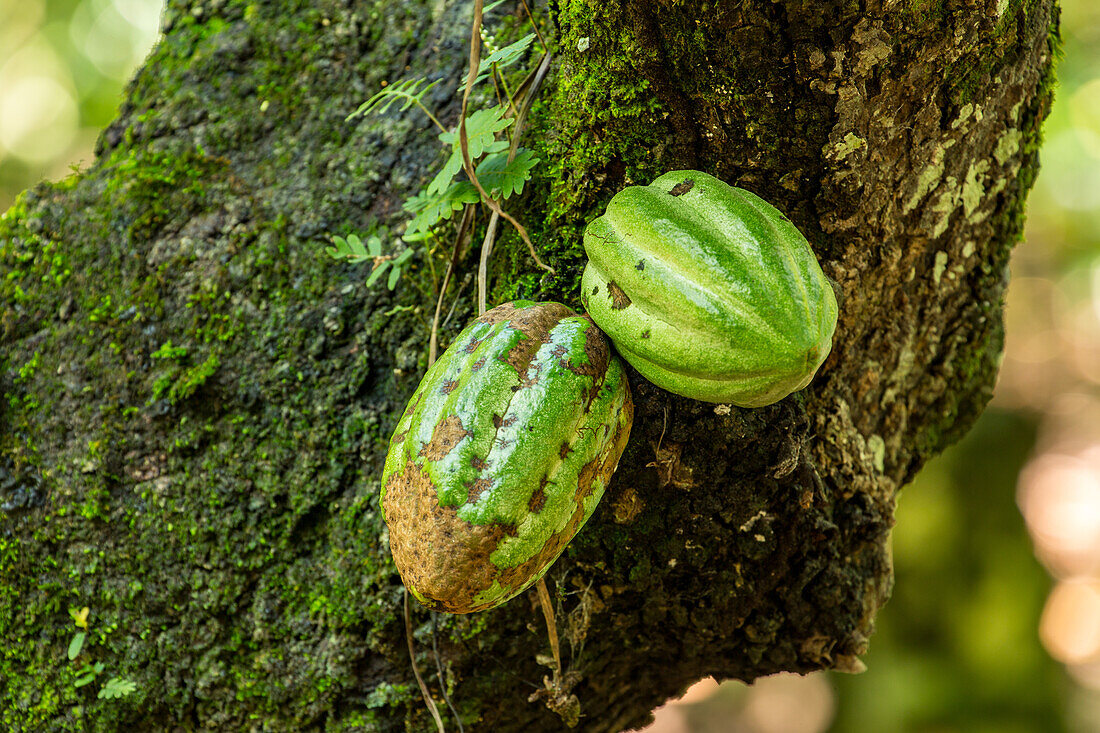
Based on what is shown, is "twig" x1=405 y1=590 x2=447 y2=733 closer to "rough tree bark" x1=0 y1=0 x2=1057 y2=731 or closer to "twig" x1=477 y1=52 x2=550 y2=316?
"rough tree bark" x1=0 y1=0 x2=1057 y2=731

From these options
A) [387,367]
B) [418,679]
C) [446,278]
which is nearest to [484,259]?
[446,278]

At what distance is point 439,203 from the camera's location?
1827 mm

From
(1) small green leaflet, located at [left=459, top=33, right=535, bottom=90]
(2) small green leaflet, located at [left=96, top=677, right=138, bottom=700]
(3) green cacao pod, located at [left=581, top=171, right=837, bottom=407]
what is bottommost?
(2) small green leaflet, located at [left=96, top=677, right=138, bottom=700]

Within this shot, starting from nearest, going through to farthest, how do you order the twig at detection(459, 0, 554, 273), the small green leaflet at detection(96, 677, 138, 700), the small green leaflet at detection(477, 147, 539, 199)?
the twig at detection(459, 0, 554, 273)
the small green leaflet at detection(477, 147, 539, 199)
the small green leaflet at detection(96, 677, 138, 700)

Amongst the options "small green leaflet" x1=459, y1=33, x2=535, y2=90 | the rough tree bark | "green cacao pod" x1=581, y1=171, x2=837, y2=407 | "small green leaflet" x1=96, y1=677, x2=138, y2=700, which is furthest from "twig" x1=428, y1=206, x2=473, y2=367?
"small green leaflet" x1=96, y1=677, x2=138, y2=700

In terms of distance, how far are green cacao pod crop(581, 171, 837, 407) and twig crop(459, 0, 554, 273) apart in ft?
0.83

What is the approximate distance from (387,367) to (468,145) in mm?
606

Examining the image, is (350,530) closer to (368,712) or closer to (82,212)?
(368,712)

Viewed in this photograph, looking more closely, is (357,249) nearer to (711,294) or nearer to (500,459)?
(500,459)

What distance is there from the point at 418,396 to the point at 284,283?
840mm

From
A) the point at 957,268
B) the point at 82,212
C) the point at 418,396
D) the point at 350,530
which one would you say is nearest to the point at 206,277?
the point at 82,212

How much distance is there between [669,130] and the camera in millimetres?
1580

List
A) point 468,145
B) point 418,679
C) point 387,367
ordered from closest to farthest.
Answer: point 468,145 < point 418,679 < point 387,367

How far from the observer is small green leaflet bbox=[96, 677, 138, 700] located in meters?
1.97
